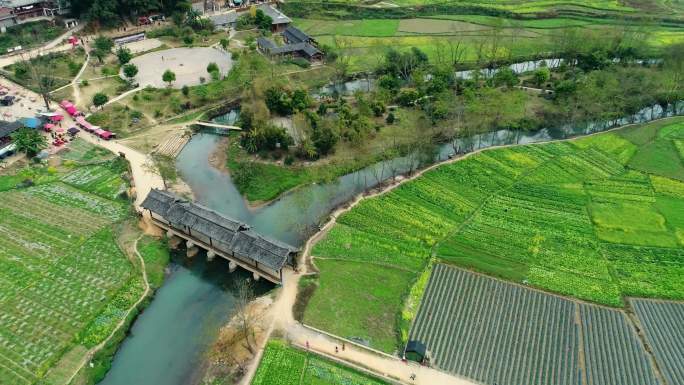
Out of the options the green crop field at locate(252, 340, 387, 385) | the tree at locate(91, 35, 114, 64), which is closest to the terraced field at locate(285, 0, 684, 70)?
the tree at locate(91, 35, 114, 64)

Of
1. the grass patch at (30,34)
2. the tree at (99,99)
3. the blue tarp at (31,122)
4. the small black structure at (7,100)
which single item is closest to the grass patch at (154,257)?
the blue tarp at (31,122)

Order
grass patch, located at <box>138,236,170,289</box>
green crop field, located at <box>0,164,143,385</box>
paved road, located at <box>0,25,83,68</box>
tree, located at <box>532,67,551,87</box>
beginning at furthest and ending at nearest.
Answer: paved road, located at <box>0,25,83,68</box> < tree, located at <box>532,67,551,87</box> < grass patch, located at <box>138,236,170,289</box> < green crop field, located at <box>0,164,143,385</box>

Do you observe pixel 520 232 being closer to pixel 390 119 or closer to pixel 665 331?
pixel 665 331

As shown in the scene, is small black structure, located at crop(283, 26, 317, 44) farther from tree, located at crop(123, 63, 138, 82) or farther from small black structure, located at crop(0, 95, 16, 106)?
small black structure, located at crop(0, 95, 16, 106)

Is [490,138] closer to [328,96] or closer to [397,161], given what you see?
[397,161]

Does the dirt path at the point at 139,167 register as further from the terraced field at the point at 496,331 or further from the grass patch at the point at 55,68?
the terraced field at the point at 496,331
